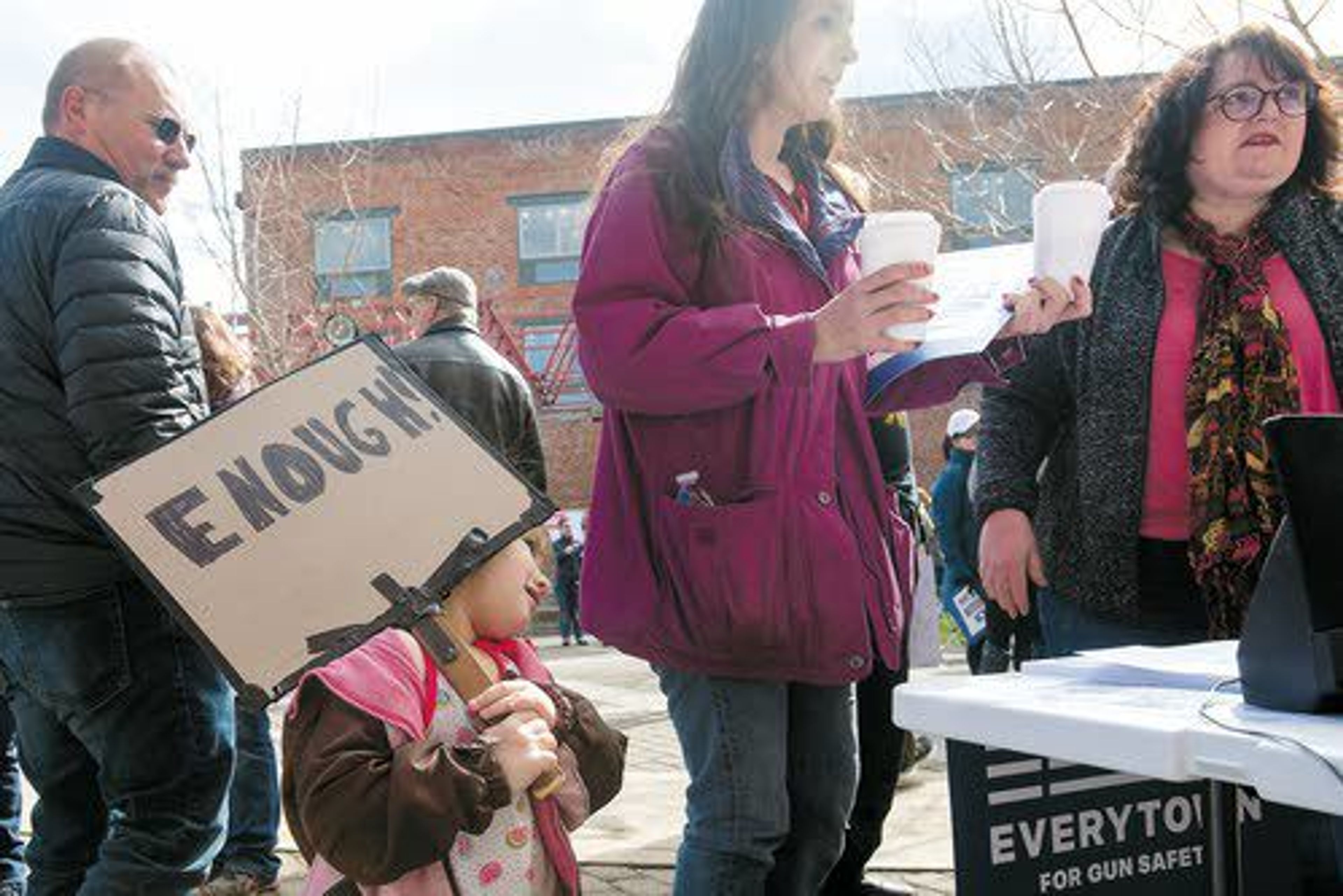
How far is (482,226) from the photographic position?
101 feet

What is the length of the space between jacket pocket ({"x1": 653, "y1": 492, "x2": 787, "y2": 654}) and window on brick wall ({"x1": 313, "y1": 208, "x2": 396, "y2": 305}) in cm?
2696

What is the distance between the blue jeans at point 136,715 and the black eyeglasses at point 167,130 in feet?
3.07

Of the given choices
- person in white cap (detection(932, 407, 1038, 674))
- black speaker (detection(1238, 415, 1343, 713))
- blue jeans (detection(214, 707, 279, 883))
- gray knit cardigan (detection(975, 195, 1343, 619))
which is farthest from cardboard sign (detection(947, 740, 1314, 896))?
person in white cap (detection(932, 407, 1038, 674))

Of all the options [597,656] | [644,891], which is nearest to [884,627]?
[644,891]

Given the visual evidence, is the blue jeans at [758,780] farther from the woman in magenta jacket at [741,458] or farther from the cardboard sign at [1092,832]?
the cardboard sign at [1092,832]

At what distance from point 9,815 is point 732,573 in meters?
2.38

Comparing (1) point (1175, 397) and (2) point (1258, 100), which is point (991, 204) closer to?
(2) point (1258, 100)

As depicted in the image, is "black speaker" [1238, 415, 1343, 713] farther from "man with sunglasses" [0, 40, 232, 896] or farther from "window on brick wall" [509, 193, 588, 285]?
"window on brick wall" [509, 193, 588, 285]

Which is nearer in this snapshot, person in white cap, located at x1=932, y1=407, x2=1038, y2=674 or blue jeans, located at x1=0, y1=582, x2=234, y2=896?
blue jeans, located at x1=0, y1=582, x2=234, y2=896

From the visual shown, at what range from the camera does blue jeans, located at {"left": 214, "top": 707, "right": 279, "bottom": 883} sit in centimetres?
399

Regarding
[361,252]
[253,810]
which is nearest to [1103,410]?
[253,810]

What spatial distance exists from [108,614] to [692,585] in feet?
3.56

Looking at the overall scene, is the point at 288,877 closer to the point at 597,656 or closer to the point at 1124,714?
the point at 1124,714

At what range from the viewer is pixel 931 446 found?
1112 inches
